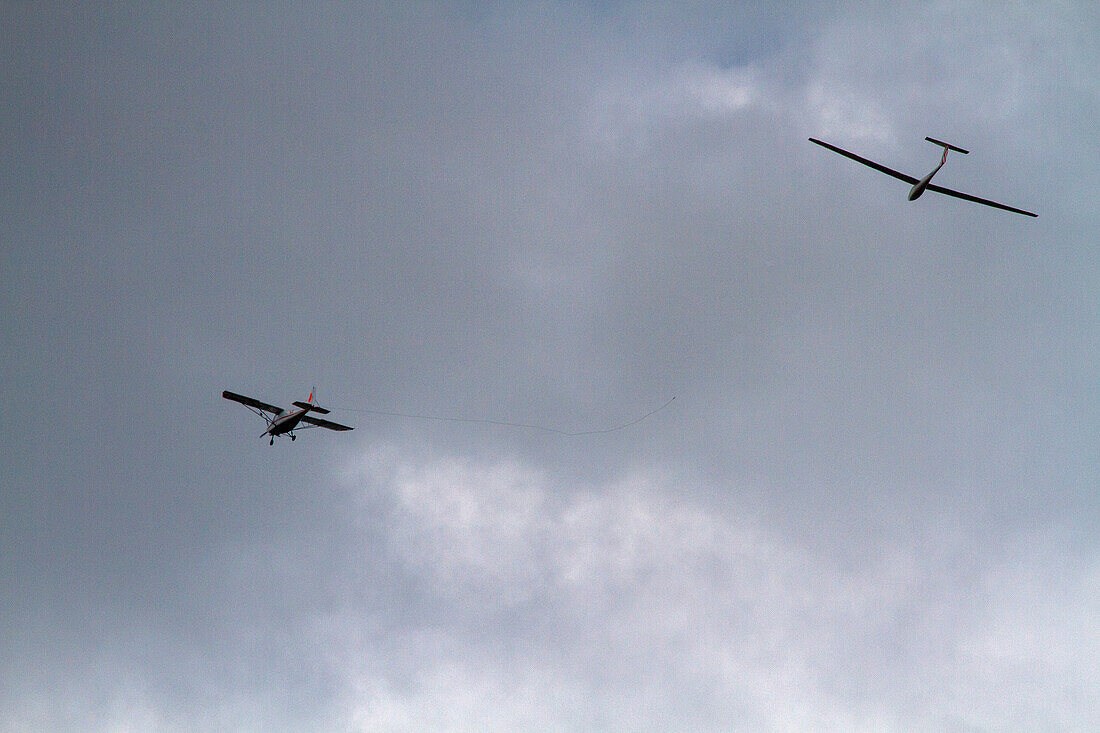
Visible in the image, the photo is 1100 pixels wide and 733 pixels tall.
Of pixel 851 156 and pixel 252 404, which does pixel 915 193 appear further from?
pixel 252 404

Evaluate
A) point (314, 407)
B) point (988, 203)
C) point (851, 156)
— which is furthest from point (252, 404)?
point (988, 203)

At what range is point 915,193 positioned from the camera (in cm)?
10088

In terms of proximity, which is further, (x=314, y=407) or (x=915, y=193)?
(x=314, y=407)

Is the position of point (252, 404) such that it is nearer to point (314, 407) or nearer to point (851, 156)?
point (314, 407)

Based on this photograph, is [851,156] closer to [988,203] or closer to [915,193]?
[915,193]

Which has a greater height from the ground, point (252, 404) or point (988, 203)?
point (988, 203)

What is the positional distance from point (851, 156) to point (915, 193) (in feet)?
28.4

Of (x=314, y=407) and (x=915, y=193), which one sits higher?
(x=915, y=193)

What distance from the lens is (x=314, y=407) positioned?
136m

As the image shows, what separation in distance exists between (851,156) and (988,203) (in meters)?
17.7

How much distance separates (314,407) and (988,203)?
96.2 metres

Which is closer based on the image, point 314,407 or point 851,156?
point 851,156

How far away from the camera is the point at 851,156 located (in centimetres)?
9981

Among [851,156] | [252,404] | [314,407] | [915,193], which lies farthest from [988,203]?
[252,404]
